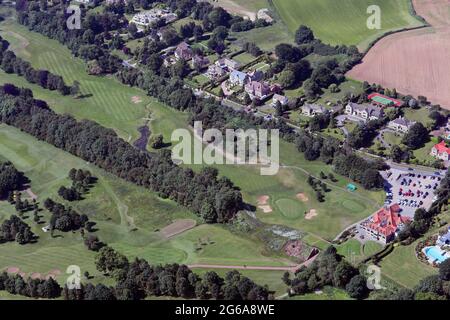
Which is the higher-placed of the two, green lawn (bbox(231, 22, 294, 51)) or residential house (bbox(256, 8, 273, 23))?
residential house (bbox(256, 8, 273, 23))

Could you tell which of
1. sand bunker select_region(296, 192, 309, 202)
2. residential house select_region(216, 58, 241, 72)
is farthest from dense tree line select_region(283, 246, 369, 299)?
residential house select_region(216, 58, 241, 72)

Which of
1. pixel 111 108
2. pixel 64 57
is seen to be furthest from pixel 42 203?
pixel 64 57

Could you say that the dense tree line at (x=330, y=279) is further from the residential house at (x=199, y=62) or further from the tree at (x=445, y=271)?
the residential house at (x=199, y=62)

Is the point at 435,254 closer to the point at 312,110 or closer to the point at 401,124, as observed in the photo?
the point at 401,124

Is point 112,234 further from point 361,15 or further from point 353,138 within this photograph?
point 361,15

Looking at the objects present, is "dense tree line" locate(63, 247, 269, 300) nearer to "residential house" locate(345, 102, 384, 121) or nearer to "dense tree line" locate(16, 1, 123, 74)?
"residential house" locate(345, 102, 384, 121)

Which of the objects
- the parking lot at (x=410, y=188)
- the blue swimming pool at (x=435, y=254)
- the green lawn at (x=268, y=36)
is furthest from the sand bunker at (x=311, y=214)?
the green lawn at (x=268, y=36)
